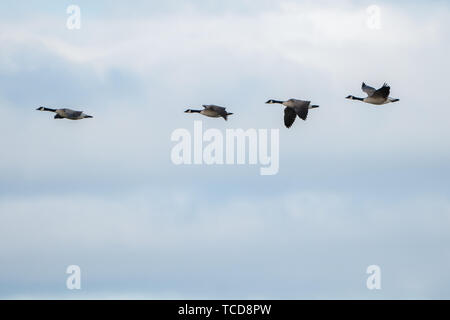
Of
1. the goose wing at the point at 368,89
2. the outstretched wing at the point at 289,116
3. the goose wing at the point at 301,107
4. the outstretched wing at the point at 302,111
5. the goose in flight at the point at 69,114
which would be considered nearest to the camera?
the outstretched wing at the point at 302,111

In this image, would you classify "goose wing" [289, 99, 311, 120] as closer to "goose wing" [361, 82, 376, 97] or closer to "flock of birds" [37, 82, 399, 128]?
"flock of birds" [37, 82, 399, 128]

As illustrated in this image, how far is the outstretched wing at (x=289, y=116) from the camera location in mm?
65125

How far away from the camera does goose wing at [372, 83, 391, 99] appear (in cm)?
6334

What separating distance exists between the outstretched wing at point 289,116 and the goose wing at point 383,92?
2.96 meters

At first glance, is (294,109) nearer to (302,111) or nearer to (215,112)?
(302,111)

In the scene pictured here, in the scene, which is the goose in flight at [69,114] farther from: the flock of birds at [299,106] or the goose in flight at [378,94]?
the goose in flight at [378,94]

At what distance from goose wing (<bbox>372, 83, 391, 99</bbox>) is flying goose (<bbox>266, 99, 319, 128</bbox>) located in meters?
2.36

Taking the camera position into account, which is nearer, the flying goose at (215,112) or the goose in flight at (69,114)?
the flying goose at (215,112)

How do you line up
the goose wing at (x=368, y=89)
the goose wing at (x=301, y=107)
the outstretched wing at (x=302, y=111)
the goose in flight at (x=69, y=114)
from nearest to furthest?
the outstretched wing at (x=302, y=111), the goose wing at (x=301, y=107), the goose wing at (x=368, y=89), the goose in flight at (x=69, y=114)

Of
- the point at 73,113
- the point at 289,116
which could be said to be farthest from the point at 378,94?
the point at 73,113

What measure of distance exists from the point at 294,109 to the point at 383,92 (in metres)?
3.17

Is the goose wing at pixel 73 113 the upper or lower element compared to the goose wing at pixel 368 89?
lower

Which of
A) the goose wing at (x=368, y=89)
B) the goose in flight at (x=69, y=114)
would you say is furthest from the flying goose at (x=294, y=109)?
the goose in flight at (x=69, y=114)

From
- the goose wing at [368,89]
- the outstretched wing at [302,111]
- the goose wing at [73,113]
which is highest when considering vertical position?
the goose wing at [368,89]
